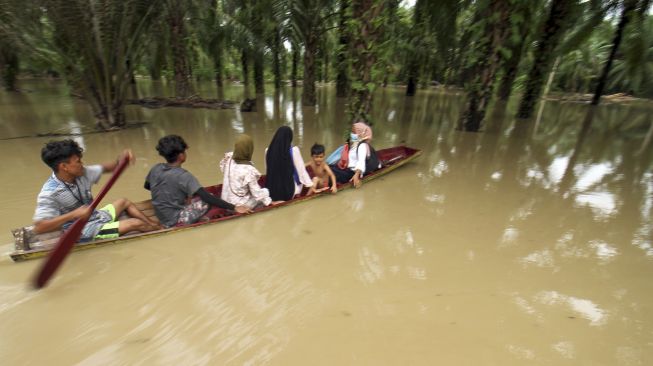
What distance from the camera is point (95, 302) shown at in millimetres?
2598

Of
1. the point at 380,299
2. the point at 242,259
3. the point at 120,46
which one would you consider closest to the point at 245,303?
the point at 242,259

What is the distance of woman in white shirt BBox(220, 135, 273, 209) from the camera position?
3.64 metres

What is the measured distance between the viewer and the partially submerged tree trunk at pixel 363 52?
6742 millimetres

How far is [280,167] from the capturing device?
162 inches

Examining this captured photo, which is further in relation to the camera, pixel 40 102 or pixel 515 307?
pixel 40 102

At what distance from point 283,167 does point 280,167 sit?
0.12 ft

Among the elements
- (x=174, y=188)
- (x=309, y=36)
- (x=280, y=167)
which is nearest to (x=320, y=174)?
(x=280, y=167)

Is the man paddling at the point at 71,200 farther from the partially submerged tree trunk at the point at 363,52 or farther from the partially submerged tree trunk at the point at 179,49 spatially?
the partially submerged tree trunk at the point at 179,49

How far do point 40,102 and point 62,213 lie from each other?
46.6ft

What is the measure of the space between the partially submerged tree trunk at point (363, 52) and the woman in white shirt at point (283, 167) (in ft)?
12.1

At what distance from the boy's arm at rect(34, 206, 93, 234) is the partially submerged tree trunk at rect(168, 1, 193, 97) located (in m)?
9.44

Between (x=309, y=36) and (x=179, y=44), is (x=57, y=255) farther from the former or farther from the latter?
(x=309, y=36)

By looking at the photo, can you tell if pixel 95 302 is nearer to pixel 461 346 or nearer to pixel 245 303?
pixel 245 303

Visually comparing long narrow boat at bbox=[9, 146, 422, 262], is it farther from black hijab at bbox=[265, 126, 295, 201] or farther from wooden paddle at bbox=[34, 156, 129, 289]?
wooden paddle at bbox=[34, 156, 129, 289]
